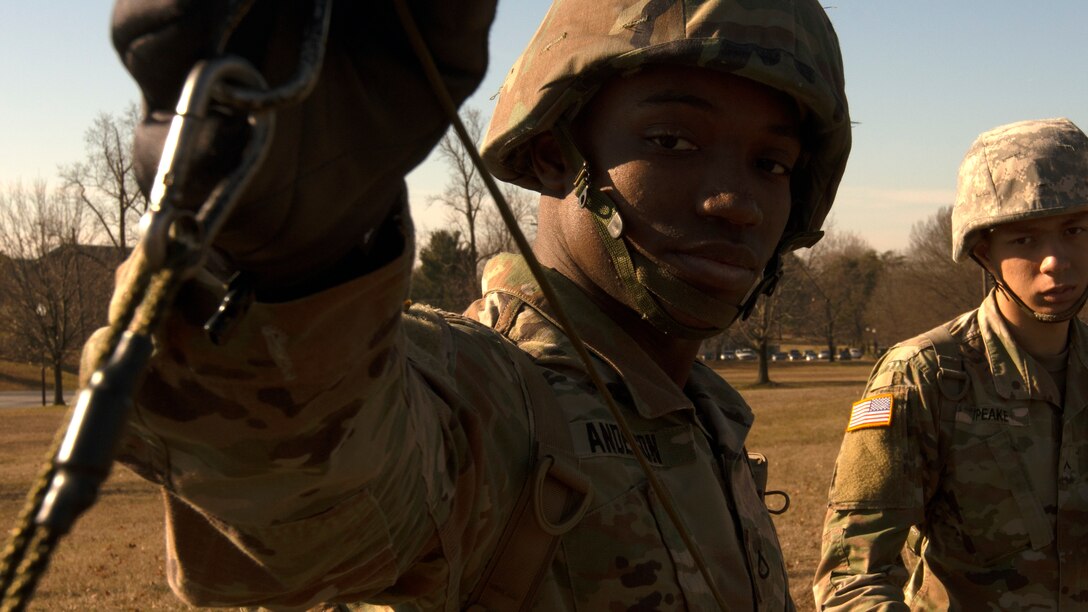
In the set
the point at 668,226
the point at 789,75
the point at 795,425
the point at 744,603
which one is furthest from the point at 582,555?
the point at 795,425

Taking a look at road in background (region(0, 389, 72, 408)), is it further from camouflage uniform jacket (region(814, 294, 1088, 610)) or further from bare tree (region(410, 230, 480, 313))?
camouflage uniform jacket (region(814, 294, 1088, 610))

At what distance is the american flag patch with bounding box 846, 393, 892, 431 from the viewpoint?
4.13 m

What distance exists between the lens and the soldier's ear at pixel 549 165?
2.69 meters

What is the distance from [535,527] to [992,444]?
2.93 meters

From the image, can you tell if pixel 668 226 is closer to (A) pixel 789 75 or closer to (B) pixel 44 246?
(A) pixel 789 75

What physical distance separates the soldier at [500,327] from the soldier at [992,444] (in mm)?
1043

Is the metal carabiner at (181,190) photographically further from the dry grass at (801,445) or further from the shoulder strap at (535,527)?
the dry grass at (801,445)

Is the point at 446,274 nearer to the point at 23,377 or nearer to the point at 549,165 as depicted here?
the point at 23,377

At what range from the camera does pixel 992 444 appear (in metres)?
4.19

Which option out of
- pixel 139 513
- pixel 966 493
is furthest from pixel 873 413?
pixel 139 513

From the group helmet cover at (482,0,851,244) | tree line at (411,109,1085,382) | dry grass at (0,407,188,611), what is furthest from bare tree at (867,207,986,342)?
helmet cover at (482,0,851,244)

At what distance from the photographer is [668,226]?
2.39 m

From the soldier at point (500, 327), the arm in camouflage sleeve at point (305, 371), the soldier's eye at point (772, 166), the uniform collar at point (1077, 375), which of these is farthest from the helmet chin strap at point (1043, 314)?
the arm in camouflage sleeve at point (305, 371)

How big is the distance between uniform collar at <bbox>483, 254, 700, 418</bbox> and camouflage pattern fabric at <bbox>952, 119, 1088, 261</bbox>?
2.69m
